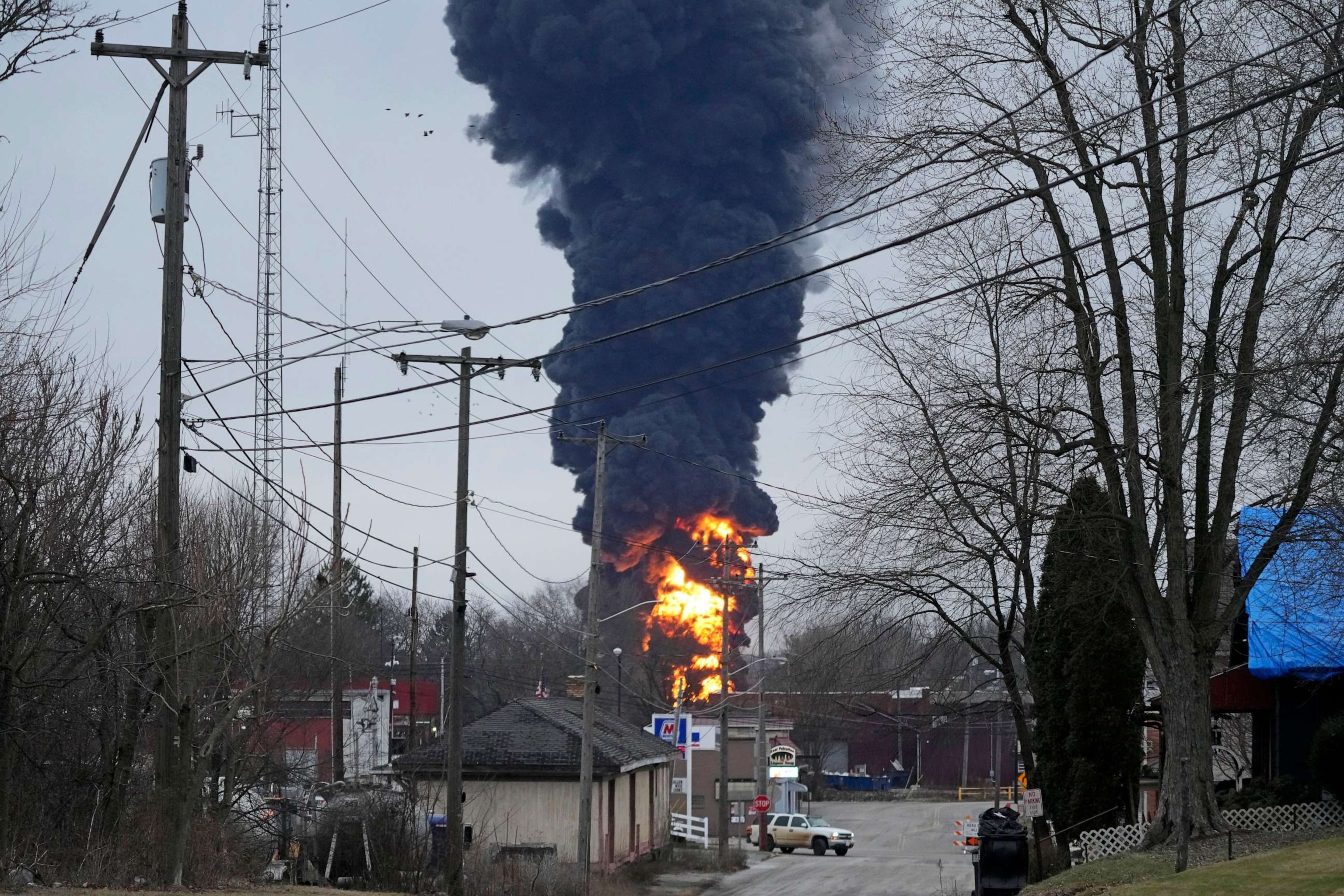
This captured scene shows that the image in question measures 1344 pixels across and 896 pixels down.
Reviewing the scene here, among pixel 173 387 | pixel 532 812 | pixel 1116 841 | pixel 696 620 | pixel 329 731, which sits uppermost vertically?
pixel 173 387

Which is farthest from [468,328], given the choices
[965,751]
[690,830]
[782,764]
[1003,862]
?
[965,751]

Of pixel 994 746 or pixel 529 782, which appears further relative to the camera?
pixel 994 746

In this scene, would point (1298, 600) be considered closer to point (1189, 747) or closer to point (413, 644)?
point (1189, 747)

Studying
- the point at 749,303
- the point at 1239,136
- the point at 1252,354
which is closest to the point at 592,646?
the point at 1252,354

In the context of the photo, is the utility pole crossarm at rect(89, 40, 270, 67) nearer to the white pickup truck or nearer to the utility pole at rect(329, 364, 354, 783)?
the utility pole at rect(329, 364, 354, 783)

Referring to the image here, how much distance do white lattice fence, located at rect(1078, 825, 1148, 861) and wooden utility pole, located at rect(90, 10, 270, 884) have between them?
13.1 metres

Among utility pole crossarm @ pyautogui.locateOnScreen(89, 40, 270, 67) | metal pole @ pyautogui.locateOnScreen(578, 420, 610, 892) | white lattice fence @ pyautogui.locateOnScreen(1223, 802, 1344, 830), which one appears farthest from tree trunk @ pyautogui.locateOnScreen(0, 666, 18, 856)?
white lattice fence @ pyautogui.locateOnScreen(1223, 802, 1344, 830)

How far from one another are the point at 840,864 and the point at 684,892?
1109cm

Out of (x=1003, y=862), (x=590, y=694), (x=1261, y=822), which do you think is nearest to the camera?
(x=1261, y=822)

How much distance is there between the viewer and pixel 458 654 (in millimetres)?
23141

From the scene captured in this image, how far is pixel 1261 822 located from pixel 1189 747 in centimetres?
248

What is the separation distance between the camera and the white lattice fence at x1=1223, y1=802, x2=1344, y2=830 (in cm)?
2081

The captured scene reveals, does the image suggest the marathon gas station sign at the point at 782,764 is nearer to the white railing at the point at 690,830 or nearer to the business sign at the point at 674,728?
the business sign at the point at 674,728

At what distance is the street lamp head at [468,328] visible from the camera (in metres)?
20.2
